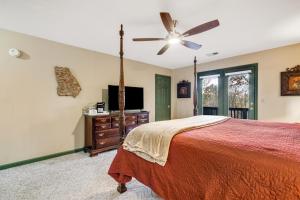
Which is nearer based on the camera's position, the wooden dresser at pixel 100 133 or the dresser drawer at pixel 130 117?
the wooden dresser at pixel 100 133

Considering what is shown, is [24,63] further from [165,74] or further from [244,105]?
[244,105]

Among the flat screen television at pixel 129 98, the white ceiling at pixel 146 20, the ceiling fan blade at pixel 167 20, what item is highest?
the white ceiling at pixel 146 20

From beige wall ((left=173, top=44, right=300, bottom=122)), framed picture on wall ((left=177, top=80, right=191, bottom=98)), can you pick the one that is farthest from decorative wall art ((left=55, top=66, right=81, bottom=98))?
beige wall ((left=173, top=44, right=300, bottom=122))

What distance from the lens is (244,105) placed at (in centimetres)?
454

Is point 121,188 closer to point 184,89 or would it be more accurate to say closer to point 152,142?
point 152,142

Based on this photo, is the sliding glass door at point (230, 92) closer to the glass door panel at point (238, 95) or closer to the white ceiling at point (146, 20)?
the glass door panel at point (238, 95)

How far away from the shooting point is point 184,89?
591 cm

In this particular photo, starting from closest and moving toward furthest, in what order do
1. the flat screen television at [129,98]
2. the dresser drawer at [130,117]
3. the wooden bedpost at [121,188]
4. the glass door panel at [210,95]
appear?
1. the wooden bedpost at [121,188]
2. the flat screen television at [129,98]
3. the dresser drawer at [130,117]
4. the glass door panel at [210,95]

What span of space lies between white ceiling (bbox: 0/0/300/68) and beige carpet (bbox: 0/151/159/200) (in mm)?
2529

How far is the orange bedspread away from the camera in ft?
3.32

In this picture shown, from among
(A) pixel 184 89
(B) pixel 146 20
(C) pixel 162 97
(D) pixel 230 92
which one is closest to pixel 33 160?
(B) pixel 146 20

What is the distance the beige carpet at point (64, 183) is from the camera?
2.04 metres

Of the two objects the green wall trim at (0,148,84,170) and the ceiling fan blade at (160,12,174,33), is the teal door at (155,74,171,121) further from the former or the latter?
the ceiling fan blade at (160,12,174,33)

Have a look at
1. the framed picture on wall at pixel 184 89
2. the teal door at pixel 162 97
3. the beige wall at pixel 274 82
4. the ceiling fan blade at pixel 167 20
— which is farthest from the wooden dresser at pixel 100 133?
the beige wall at pixel 274 82
